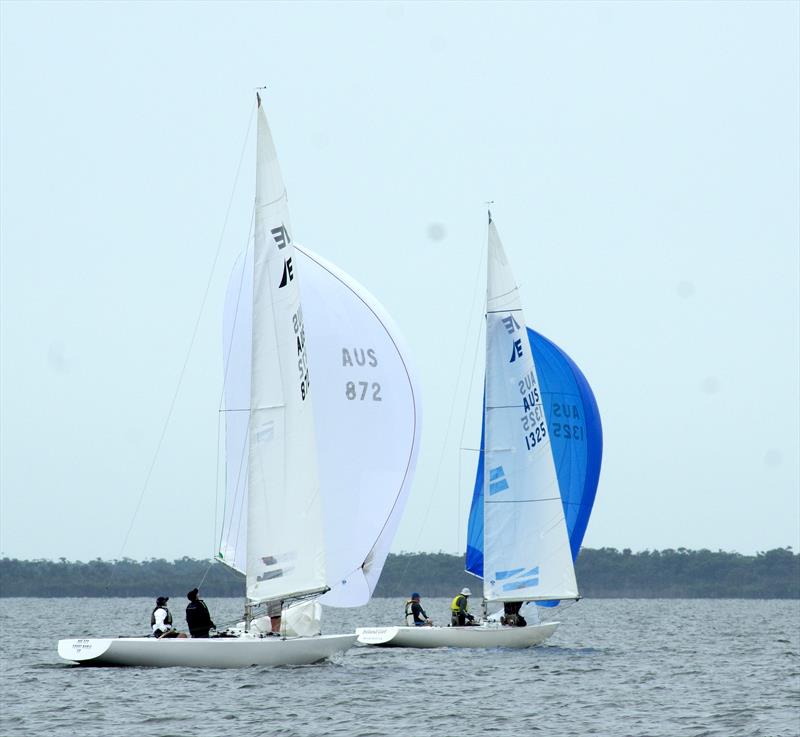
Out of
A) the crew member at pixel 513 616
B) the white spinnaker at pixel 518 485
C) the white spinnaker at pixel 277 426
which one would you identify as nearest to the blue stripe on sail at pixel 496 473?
the white spinnaker at pixel 518 485

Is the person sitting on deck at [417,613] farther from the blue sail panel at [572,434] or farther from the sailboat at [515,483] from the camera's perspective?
the blue sail panel at [572,434]

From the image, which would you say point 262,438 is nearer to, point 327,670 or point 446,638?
point 327,670

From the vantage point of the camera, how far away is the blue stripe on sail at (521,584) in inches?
1099

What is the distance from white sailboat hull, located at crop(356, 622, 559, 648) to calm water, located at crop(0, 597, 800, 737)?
24 centimetres

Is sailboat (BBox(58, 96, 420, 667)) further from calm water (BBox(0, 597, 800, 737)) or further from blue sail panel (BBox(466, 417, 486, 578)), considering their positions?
blue sail panel (BBox(466, 417, 486, 578))

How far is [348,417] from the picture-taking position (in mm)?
24781

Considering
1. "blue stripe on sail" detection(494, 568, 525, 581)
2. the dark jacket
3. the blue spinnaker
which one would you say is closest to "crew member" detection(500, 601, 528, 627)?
"blue stripe on sail" detection(494, 568, 525, 581)

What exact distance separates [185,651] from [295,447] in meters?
3.30

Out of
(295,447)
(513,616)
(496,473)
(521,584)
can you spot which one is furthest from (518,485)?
(295,447)

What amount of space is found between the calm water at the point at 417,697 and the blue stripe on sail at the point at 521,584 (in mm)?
1177

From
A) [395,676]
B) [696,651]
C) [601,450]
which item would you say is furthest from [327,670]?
[696,651]

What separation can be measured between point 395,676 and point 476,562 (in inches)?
266

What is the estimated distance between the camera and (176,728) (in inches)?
642

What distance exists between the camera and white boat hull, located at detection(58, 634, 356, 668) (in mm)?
19875
